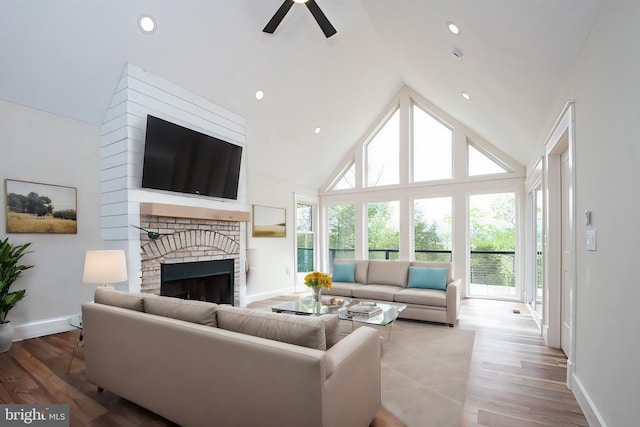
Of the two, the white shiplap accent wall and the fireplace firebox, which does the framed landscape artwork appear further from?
the fireplace firebox

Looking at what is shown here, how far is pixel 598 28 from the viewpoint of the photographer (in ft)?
6.23

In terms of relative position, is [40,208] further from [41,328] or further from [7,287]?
[41,328]

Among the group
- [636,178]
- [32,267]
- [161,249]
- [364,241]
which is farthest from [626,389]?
[364,241]

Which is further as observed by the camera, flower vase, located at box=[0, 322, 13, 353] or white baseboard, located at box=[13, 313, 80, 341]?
white baseboard, located at box=[13, 313, 80, 341]

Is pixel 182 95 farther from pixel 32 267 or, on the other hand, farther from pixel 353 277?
pixel 353 277

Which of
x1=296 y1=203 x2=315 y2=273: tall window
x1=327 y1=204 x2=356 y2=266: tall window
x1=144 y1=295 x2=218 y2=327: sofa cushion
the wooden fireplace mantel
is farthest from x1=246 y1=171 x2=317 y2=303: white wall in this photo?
x1=144 y1=295 x2=218 y2=327: sofa cushion

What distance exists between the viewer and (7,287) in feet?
10.6

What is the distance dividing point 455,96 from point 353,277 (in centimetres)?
322

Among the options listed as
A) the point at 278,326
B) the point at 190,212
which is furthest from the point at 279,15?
the point at 278,326

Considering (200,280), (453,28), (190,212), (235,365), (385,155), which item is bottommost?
(200,280)

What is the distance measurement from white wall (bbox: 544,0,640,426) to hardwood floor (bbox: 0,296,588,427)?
28 centimetres

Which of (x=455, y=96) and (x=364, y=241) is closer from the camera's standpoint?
(x=455, y=96)

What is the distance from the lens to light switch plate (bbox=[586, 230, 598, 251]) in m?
1.98

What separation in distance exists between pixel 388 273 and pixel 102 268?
3.73 meters
